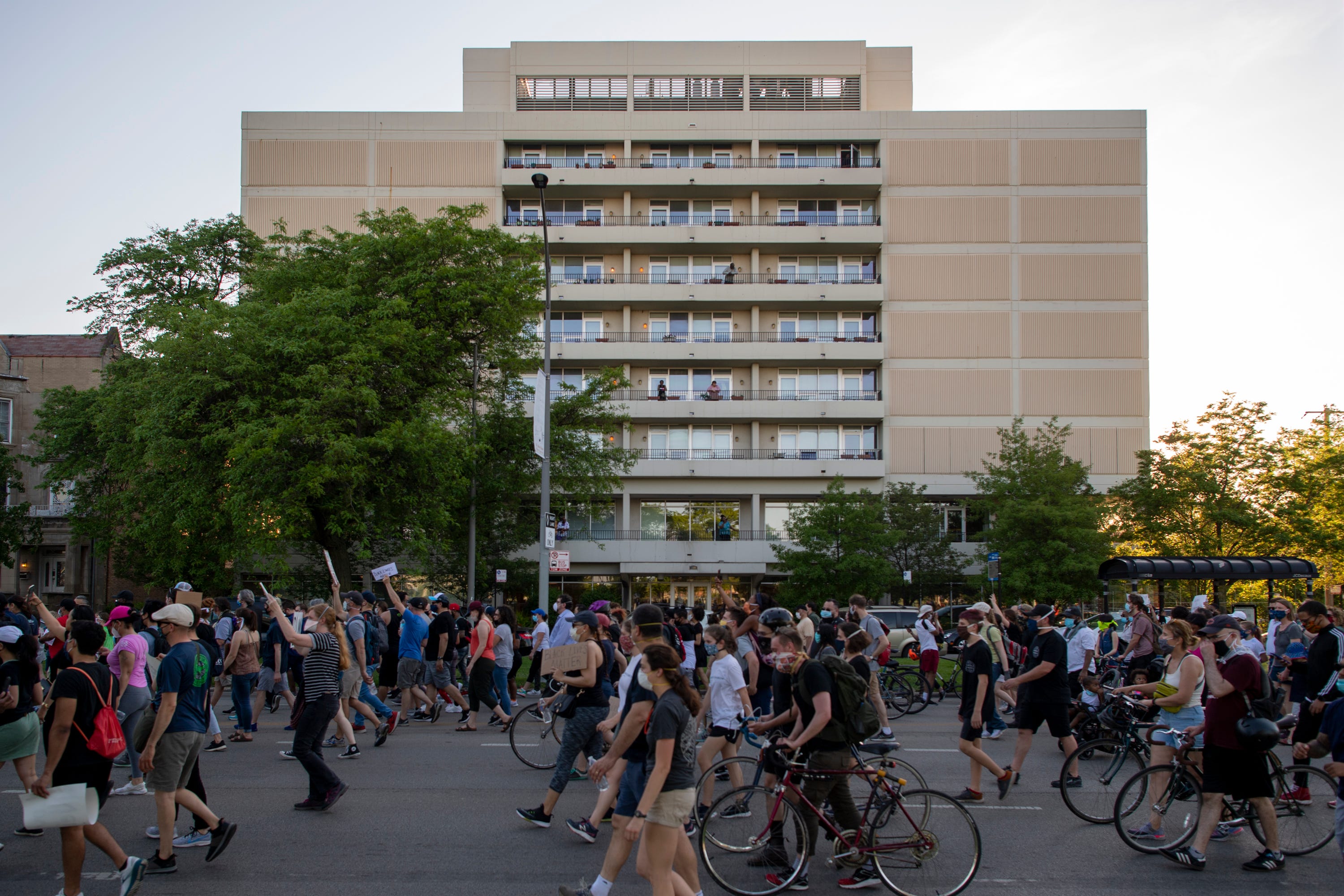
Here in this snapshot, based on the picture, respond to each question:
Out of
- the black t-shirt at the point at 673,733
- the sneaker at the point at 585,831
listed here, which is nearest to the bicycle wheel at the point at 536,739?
the sneaker at the point at 585,831

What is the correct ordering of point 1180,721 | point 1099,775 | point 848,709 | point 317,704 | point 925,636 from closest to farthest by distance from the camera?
point 848,709 → point 1180,721 → point 1099,775 → point 317,704 → point 925,636

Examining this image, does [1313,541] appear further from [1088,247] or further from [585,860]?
[585,860]

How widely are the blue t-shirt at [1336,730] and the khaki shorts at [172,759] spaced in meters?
7.91

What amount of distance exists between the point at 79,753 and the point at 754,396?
44.1m

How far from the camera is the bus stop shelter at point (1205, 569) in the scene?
989 inches

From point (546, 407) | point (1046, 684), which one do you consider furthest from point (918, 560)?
point (1046, 684)

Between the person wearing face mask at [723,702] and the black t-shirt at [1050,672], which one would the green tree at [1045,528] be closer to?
the black t-shirt at [1050,672]

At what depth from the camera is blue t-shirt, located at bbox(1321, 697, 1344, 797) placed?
6.52 metres

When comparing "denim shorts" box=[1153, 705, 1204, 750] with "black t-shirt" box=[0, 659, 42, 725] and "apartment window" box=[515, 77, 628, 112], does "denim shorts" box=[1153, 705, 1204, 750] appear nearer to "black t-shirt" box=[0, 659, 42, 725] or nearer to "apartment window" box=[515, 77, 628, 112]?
"black t-shirt" box=[0, 659, 42, 725]

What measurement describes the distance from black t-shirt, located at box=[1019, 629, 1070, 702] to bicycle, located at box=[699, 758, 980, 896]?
3.28m

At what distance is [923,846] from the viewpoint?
6.52 metres

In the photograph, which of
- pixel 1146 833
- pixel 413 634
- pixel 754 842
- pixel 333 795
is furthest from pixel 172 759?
pixel 1146 833

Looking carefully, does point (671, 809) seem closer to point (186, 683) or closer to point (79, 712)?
point (79, 712)

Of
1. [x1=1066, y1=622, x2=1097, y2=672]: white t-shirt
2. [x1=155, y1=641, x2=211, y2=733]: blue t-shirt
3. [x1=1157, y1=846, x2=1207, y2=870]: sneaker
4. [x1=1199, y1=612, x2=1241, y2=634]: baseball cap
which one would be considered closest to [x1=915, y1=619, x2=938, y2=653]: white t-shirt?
[x1=1066, y1=622, x2=1097, y2=672]: white t-shirt
